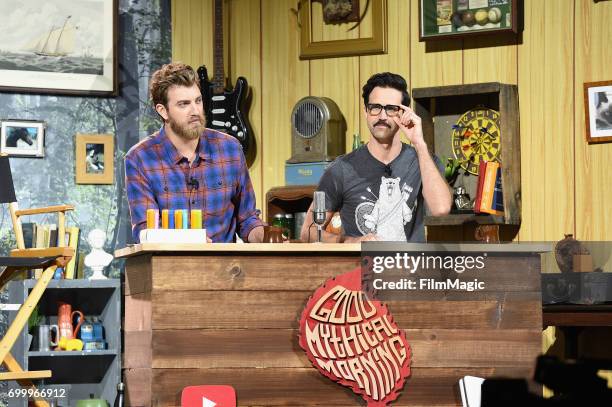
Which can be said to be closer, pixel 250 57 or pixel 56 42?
pixel 56 42

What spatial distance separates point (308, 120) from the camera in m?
5.39

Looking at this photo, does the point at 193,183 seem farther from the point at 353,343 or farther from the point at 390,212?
the point at 353,343

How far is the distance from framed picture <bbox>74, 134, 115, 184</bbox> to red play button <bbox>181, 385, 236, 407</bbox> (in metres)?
2.86

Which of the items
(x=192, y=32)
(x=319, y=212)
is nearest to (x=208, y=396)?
(x=319, y=212)

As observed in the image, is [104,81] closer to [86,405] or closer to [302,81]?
[302,81]

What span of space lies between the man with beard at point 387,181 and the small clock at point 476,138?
3.54 feet

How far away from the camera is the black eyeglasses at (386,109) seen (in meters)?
→ 4.02

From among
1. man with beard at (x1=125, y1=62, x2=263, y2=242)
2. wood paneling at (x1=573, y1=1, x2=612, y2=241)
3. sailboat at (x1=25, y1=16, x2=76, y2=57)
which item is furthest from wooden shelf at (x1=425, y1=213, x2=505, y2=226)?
sailboat at (x1=25, y1=16, x2=76, y2=57)

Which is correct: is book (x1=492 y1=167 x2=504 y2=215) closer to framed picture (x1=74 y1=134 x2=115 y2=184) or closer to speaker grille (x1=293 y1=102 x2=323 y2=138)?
speaker grille (x1=293 y1=102 x2=323 y2=138)

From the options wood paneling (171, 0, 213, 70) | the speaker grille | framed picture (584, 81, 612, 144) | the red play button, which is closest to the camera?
the red play button

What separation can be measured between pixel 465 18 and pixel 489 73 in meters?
0.31

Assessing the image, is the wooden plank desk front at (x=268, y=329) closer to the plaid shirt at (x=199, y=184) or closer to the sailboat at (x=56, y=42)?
the plaid shirt at (x=199, y=184)

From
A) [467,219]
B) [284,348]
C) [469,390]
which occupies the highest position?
[467,219]

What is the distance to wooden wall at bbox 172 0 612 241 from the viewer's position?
494 centimetres
